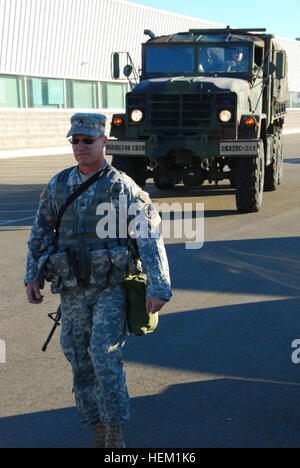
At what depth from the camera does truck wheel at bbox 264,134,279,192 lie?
13739 millimetres

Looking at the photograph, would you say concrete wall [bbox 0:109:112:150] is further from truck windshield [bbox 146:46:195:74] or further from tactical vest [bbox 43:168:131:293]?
tactical vest [bbox 43:168:131:293]

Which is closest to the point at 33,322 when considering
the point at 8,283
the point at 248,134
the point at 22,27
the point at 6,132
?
the point at 8,283

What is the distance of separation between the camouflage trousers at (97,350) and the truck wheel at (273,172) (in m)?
10.7

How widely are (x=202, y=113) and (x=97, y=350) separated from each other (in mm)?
8103

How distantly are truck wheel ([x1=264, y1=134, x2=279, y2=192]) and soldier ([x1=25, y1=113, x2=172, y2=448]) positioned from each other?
10543 mm

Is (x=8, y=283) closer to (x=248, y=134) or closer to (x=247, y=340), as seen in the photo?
(x=247, y=340)

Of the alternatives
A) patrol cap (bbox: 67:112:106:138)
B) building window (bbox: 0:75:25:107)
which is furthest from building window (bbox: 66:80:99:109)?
patrol cap (bbox: 67:112:106:138)

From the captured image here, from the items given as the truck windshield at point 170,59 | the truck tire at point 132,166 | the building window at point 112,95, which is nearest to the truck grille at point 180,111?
the truck tire at point 132,166

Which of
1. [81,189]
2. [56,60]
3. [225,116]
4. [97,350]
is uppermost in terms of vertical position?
[56,60]

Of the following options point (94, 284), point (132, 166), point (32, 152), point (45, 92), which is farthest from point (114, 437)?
point (45, 92)

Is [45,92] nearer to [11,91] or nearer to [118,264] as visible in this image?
[11,91]

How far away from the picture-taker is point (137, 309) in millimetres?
3396

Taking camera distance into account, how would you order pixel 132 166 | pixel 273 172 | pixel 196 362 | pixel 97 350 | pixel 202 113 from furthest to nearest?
pixel 273 172
pixel 132 166
pixel 202 113
pixel 196 362
pixel 97 350

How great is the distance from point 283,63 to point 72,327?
991 centimetres
